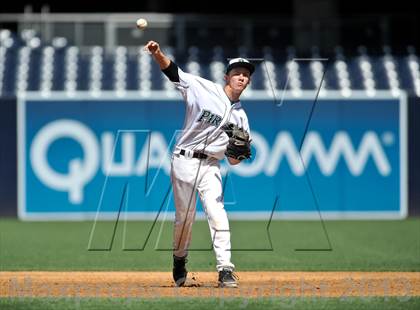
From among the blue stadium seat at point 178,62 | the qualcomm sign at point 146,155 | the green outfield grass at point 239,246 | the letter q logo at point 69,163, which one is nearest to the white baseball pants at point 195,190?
the green outfield grass at point 239,246

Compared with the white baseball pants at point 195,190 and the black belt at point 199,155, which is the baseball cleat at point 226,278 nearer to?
the white baseball pants at point 195,190

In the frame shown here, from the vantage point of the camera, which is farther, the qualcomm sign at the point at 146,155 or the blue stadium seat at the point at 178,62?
the blue stadium seat at the point at 178,62

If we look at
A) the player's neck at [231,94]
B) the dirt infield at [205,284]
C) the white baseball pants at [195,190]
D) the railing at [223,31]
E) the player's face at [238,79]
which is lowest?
the dirt infield at [205,284]

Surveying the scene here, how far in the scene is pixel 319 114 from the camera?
61.3 feet

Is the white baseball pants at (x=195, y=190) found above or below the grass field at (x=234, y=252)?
above

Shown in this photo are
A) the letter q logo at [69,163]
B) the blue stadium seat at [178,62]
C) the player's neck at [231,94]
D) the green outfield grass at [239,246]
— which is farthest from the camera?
the blue stadium seat at [178,62]

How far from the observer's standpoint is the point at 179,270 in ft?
28.7

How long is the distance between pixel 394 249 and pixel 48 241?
4332 millimetres

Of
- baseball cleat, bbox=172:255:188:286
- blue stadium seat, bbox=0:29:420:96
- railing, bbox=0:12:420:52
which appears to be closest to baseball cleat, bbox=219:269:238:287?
baseball cleat, bbox=172:255:188:286

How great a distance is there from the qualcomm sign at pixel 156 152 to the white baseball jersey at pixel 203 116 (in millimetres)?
9410

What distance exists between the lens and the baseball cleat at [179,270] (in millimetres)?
8742

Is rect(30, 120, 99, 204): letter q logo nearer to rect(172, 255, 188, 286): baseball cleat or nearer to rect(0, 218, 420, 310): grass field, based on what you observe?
rect(0, 218, 420, 310): grass field

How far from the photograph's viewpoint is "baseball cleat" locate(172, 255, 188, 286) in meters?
8.74

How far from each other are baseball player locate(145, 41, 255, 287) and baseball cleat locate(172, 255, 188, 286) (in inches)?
8.4
